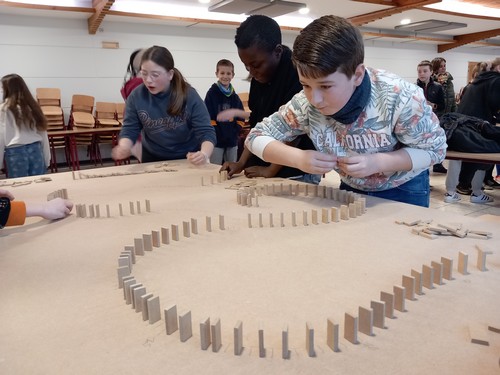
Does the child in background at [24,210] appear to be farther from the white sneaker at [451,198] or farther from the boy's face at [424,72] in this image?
the boy's face at [424,72]

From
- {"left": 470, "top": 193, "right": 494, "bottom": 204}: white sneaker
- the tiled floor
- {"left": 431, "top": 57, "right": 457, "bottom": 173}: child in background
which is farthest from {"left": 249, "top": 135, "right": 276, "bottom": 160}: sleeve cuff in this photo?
{"left": 431, "top": 57, "right": 457, "bottom": 173}: child in background

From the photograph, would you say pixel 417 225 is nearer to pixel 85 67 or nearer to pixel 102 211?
pixel 102 211

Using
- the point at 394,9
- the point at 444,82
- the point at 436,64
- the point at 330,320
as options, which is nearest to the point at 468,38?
the point at 394,9

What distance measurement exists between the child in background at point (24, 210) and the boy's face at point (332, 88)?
118 cm

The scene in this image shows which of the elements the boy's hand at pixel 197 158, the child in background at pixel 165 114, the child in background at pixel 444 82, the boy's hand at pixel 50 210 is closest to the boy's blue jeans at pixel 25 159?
the child in background at pixel 165 114

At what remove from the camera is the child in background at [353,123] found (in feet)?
4.88

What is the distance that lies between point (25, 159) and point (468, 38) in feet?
45.8

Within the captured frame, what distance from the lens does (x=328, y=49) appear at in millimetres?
1439

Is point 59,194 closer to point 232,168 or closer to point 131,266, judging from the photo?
point 232,168

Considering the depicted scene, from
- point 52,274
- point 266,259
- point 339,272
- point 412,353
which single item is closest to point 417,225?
point 339,272

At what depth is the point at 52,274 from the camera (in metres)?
1.26

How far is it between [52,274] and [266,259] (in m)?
0.65

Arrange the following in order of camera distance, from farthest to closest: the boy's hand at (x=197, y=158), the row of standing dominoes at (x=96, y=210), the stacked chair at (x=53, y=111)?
the stacked chair at (x=53, y=111) → the boy's hand at (x=197, y=158) → the row of standing dominoes at (x=96, y=210)

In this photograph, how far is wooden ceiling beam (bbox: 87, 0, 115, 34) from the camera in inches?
290
